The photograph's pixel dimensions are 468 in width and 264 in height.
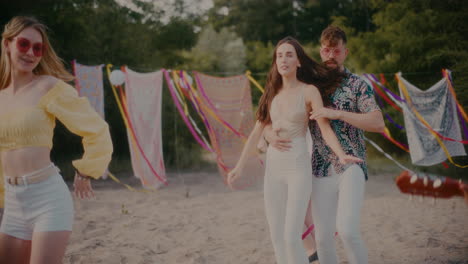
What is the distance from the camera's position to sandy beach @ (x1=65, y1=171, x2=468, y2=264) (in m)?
3.67

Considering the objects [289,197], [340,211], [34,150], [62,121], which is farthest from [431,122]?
[34,150]

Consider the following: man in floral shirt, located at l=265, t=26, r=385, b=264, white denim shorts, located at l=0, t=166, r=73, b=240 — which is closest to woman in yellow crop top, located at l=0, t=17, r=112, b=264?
white denim shorts, located at l=0, t=166, r=73, b=240

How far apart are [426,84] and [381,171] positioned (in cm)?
254

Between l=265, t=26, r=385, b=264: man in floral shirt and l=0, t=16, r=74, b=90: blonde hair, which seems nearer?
l=0, t=16, r=74, b=90: blonde hair

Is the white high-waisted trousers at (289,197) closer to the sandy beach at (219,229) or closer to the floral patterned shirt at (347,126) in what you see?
the floral patterned shirt at (347,126)

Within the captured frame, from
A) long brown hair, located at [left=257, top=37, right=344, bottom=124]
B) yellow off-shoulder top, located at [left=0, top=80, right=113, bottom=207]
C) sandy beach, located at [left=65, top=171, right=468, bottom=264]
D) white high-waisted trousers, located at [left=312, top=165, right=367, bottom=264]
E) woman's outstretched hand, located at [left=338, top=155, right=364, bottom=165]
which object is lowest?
sandy beach, located at [left=65, top=171, right=468, bottom=264]

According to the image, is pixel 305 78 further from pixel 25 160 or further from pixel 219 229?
pixel 219 229

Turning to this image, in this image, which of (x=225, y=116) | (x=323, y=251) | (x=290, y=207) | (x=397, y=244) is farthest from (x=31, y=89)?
(x=225, y=116)

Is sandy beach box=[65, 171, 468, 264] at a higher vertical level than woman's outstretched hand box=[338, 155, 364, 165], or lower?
lower

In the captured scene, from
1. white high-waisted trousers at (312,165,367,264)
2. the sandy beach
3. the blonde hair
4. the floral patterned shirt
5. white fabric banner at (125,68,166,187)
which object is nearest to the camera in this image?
the blonde hair

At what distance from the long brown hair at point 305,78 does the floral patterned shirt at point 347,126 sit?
0.06m

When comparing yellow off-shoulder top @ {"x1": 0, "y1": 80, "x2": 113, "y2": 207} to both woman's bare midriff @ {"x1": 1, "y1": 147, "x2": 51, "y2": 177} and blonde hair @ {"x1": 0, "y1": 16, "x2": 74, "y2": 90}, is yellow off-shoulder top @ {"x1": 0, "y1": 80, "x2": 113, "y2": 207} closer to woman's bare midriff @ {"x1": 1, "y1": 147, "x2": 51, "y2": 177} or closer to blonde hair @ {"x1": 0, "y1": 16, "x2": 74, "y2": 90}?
woman's bare midriff @ {"x1": 1, "y1": 147, "x2": 51, "y2": 177}

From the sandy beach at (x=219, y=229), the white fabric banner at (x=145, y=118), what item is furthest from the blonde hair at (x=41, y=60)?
the white fabric banner at (x=145, y=118)

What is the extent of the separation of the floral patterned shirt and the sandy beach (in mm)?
1554
